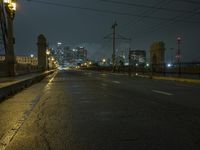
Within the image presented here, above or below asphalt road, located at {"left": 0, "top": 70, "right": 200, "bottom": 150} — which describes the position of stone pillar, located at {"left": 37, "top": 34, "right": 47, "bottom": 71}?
above

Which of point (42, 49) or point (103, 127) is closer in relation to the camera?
point (103, 127)

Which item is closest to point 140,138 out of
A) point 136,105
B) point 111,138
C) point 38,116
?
point 111,138

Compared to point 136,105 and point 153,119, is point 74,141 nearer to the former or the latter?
point 153,119

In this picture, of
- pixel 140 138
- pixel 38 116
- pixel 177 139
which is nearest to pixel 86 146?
pixel 140 138

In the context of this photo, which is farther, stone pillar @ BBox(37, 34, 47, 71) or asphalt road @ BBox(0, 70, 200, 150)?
stone pillar @ BBox(37, 34, 47, 71)

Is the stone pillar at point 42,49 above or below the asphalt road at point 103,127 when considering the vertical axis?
above

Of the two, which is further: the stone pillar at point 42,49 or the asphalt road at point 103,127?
the stone pillar at point 42,49

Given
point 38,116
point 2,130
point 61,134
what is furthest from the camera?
point 38,116

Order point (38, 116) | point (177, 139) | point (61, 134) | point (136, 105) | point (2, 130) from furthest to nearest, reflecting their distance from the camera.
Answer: point (136, 105) < point (38, 116) < point (2, 130) < point (61, 134) < point (177, 139)

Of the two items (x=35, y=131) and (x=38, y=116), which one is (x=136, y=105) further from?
(x=35, y=131)

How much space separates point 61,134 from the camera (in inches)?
290

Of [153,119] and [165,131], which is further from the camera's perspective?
[153,119]

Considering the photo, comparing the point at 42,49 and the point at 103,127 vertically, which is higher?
the point at 42,49

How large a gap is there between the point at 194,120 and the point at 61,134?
347 centimetres
